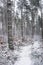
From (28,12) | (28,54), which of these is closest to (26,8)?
(28,12)

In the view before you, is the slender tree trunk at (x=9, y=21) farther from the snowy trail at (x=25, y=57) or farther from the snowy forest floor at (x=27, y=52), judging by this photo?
the snowy trail at (x=25, y=57)

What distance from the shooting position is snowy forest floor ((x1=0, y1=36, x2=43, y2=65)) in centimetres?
229

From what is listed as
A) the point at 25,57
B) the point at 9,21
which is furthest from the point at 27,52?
the point at 9,21

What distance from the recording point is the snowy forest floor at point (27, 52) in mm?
2295

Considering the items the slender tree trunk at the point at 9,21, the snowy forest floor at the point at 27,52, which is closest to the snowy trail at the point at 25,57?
the snowy forest floor at the point at 27,52

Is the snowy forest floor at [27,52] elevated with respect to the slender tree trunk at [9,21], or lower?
lower

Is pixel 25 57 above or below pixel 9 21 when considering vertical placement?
below

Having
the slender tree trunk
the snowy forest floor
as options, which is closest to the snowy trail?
the snowy forest floor

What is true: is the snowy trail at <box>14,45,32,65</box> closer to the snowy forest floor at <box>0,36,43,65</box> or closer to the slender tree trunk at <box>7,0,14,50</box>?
the snowy forest floor at <box>0,36,43,65</box>

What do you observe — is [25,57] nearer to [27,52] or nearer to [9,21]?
[27,52]

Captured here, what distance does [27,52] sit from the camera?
2.35 m

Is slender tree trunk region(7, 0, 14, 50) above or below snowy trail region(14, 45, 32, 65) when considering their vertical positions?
above

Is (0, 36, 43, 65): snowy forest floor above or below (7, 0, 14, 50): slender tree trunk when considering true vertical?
below

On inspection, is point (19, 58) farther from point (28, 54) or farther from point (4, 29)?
point (4, 29)
